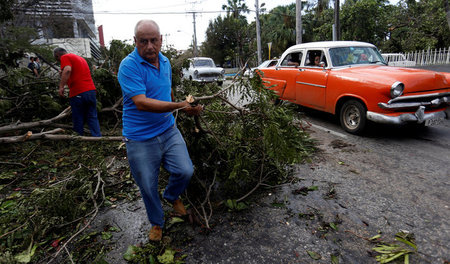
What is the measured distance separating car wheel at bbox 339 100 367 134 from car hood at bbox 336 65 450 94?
0.52 meters

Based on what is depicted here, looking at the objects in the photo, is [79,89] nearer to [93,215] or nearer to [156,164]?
[93,215]

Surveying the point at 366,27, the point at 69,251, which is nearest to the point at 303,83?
the point at 69,251

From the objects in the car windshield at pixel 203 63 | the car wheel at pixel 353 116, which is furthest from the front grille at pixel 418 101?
the car windshield at pixel 203 63

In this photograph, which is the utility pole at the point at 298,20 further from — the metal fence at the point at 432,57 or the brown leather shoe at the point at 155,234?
the brown leather shoe at the point at 155,234

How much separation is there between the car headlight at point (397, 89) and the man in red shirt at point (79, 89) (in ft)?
17.3

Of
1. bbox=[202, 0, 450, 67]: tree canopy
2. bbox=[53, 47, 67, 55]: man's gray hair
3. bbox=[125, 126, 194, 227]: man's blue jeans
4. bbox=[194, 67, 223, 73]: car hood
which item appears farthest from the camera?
bbox=[202, 0, 450, 67]: tree canopy

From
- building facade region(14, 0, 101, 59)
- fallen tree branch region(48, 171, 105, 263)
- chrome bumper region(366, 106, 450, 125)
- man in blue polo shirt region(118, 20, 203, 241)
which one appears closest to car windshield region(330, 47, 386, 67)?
chrome bumper region(366, 106, 450, 125)

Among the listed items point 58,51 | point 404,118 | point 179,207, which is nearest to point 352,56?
point 404,118

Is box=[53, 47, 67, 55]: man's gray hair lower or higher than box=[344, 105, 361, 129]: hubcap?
higher

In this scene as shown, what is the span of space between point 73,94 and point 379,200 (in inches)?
196

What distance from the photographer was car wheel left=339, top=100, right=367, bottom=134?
5.24 m

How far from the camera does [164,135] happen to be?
248 cm

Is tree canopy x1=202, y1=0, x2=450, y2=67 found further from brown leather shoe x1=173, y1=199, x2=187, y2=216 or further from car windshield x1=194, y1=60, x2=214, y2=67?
brown leather shoe x1=173, y1=199, x2=187, y2=216

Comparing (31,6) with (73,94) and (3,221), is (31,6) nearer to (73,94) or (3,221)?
(73,94)
